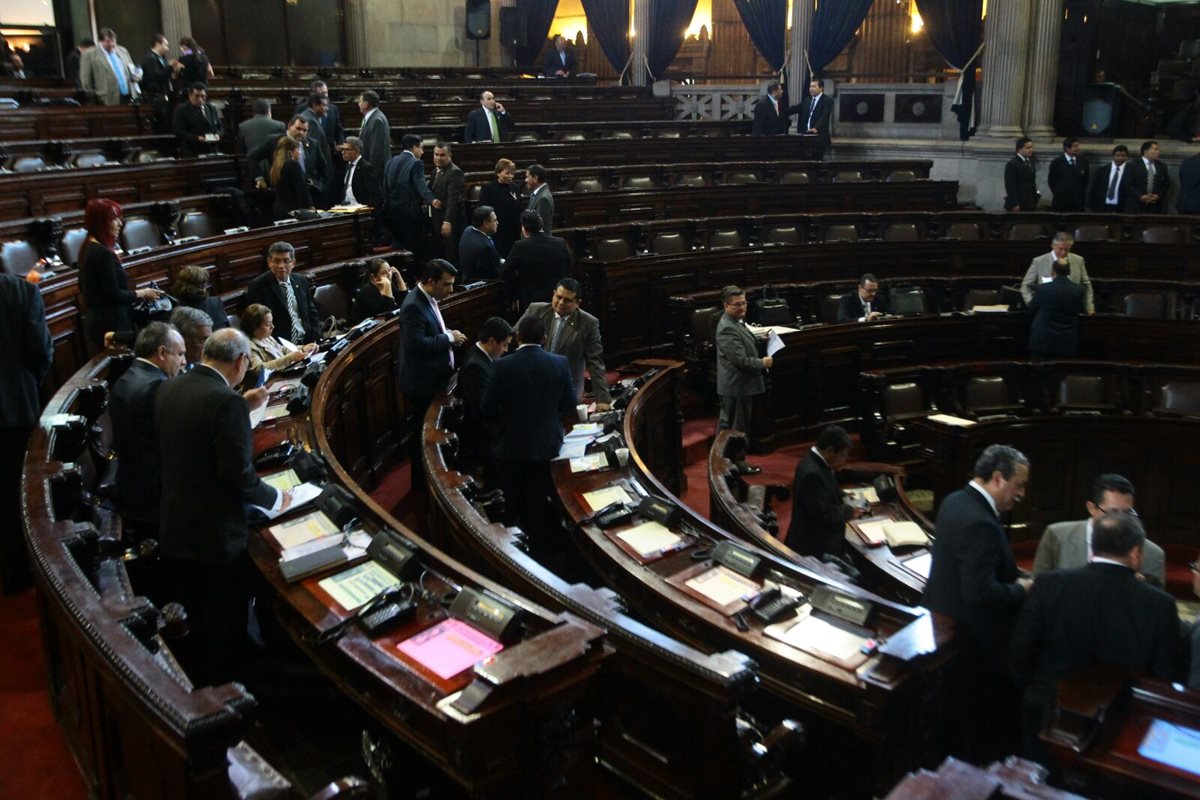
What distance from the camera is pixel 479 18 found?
17.0m

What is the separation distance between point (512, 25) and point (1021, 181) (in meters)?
9.61

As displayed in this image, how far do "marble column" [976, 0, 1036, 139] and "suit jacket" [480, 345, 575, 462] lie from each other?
920cm

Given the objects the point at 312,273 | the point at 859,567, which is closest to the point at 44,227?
the point at 312,273

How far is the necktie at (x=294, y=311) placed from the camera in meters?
5.75

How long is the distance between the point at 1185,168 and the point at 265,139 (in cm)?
856

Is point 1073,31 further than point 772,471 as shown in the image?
Yes

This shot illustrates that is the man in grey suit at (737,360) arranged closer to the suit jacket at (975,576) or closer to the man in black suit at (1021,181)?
the suit jacket at (975,576)

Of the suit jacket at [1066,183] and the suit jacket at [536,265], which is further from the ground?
the suit jacket at [1066,183]

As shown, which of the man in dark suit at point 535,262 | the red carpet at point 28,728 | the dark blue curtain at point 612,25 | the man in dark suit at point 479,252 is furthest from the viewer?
the dark blue curtain at point 612,25

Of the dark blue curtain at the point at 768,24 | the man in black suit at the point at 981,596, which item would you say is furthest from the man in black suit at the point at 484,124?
the man in black suit at the point at 981,596

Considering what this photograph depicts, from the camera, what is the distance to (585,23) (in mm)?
19000

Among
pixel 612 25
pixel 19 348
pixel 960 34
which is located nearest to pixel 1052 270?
pixel 960 34

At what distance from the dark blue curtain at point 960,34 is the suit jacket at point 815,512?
9.21 meters

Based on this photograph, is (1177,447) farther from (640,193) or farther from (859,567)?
(640,193)
